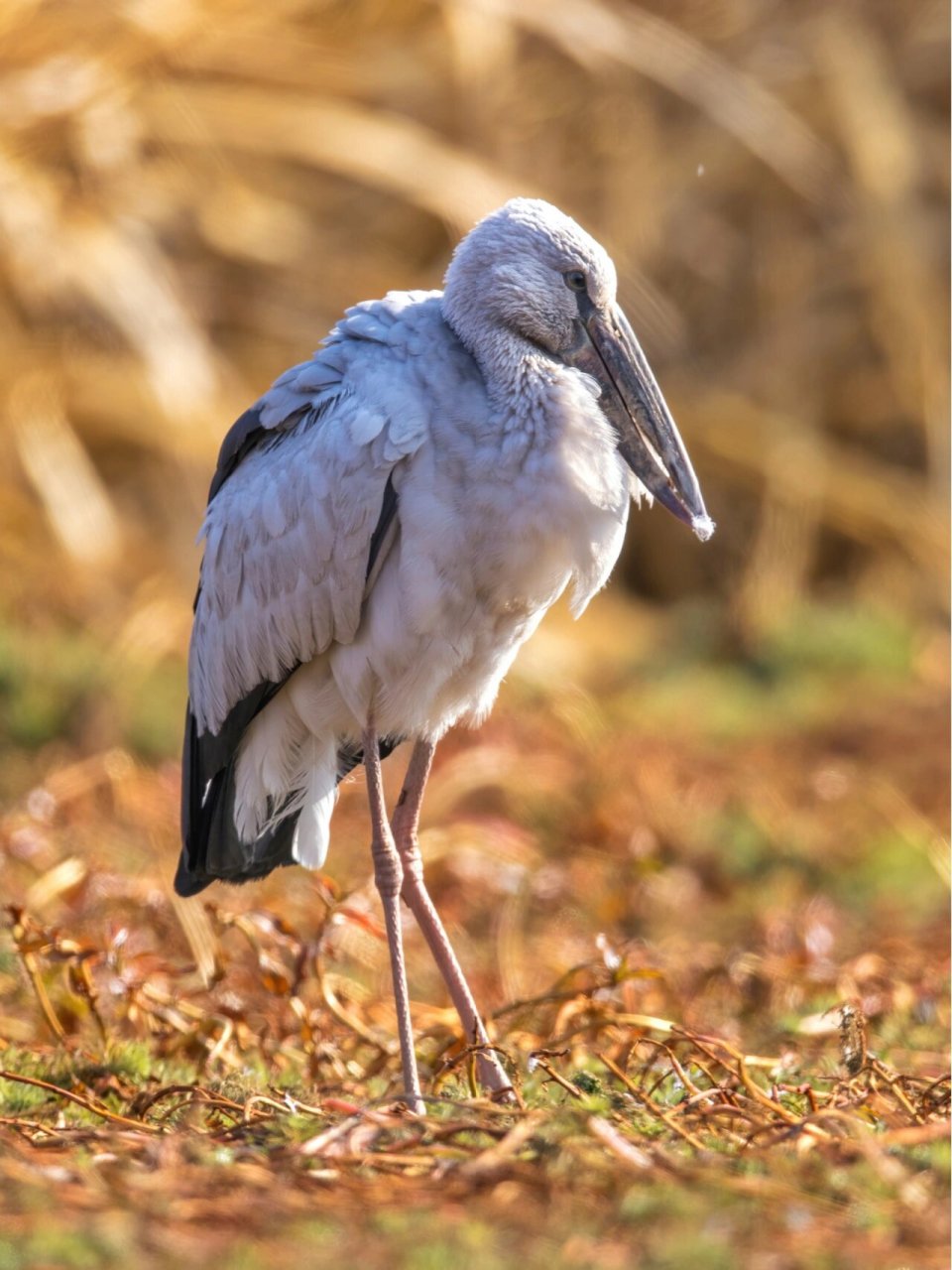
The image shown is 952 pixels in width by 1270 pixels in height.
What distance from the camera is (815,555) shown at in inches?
516

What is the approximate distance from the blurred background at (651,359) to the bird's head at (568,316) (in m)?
2.21

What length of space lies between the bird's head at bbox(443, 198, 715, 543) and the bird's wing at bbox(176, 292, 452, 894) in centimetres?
16

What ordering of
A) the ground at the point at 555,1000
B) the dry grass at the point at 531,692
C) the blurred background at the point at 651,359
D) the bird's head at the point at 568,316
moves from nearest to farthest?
the ground at the point at 555,1000 → the dry grass at the point at 531,692 → the bird's head at the point at 568,316 → the blurred background at the point at 651,359

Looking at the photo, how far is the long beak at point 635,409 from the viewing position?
4539 mm

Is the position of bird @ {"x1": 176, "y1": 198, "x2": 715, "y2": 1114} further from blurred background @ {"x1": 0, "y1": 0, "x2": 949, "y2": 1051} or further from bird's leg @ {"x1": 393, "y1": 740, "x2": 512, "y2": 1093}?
blurred background @ {"x1": 0, "y1": 0, "x2": 949, "y2": 1051}

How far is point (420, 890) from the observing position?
5.02 metres

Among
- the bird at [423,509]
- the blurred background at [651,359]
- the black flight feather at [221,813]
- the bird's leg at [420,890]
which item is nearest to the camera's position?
the bird at [423,509]

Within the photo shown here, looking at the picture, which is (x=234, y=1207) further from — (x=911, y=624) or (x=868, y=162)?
(x=868, y=162)

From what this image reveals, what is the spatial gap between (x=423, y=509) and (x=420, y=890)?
4.13 ft

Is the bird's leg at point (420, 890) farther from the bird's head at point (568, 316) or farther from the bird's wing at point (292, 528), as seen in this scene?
the bird's head at point (568, 316)

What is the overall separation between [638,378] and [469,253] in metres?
0.53

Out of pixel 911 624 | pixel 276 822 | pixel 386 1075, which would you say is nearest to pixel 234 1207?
Result: pixel 386 1075

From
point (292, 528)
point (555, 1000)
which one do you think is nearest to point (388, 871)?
point (555, 1000)

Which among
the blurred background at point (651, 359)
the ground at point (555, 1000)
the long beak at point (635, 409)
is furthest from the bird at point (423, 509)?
the blurred background at point (651, 359)
